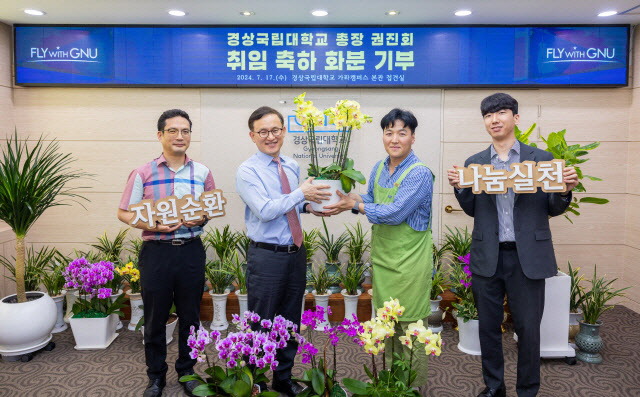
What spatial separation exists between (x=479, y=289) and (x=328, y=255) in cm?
183

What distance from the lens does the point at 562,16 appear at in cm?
370

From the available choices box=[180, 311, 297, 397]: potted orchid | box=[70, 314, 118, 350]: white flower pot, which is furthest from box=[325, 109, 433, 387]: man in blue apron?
box=[70, 314, 118, 350]: white flower pot

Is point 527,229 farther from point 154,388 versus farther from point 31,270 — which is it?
point 31,270

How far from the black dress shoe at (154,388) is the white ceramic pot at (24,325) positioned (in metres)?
1.15

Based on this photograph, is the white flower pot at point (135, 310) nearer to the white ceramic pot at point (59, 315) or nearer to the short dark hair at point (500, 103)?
the white ceramic pot at point (59, 315)

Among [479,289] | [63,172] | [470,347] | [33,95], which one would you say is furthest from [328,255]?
[33,95]

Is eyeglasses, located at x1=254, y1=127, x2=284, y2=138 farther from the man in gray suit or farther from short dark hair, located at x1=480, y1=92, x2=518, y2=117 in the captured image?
short dark hair, located at x1=480, y1=92, x2=518, y2=117

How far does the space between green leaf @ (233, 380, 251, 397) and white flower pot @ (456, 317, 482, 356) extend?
1953mm

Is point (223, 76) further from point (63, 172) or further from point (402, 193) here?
point (402, 193)

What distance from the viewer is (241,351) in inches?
65.6

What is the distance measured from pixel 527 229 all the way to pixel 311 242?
2.10 meters

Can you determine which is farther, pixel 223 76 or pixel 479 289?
pixel 223 76

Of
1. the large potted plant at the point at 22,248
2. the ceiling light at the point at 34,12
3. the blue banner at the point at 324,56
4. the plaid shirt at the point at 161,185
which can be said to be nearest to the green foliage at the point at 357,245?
the blue banner at the point at 324,56

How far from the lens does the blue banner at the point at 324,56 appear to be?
12.8ft
